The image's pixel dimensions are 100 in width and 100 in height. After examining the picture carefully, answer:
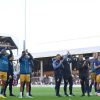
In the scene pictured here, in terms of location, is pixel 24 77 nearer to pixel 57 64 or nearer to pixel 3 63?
pixel 3 63

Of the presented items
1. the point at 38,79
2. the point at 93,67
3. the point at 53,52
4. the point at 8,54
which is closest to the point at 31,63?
the point at 8,54

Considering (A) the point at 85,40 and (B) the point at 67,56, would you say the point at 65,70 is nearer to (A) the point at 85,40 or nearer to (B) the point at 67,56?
(B) the point at 67,56

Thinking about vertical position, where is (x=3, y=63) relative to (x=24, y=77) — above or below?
above

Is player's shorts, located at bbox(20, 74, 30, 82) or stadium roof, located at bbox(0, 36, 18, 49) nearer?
player's shorts, located at bbox(20, 74, 30, 82)

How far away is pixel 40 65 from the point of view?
57.9m

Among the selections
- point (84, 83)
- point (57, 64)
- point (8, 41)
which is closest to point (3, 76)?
point (57, 64)

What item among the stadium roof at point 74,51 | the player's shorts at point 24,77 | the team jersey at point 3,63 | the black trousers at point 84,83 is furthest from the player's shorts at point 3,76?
the stadium roof at point 74,51

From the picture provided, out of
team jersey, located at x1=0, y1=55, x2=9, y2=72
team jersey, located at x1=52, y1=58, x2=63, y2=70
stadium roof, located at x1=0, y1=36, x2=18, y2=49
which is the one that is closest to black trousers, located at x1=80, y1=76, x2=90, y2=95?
team jersey, located at x1=52, y1=58, x2=63, y2=70

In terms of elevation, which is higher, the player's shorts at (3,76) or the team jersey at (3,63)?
the team jersey at (3,63)

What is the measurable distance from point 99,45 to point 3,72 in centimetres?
3336

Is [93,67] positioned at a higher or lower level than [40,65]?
lower

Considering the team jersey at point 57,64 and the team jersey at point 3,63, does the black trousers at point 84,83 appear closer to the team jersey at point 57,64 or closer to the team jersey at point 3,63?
the team jersey at point 57,64

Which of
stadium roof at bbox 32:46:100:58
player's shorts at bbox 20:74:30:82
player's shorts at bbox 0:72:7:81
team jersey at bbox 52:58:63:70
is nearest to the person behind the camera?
player's shorts at bbox 0:72:7:81

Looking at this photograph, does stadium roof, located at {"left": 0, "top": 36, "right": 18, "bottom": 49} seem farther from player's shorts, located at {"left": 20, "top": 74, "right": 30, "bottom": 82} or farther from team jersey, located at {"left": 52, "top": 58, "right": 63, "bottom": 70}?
player's shorts, located at {"left": 20, "top": 74, "right": 30, "bottom": 82}
